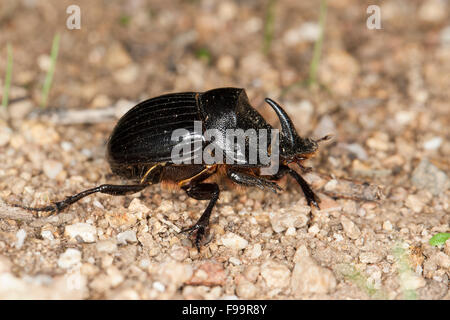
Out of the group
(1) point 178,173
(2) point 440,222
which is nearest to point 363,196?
(2) point 440,222

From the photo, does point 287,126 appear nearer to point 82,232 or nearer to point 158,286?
point 158,286

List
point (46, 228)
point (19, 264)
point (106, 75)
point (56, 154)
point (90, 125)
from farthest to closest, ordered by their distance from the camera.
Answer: point (106, 75), point (90, 125), point (56, 154), point (46, 228), point (19, 264)

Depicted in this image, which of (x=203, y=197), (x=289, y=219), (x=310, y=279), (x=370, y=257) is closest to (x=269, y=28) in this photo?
(x=203, y=197)

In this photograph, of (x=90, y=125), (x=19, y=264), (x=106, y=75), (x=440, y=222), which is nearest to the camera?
(x=19, y=264)

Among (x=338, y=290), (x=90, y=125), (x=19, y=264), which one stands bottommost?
(x=338, y=290)

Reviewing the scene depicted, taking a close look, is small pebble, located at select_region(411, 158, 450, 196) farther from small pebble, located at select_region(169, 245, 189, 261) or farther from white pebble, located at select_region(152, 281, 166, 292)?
white pebble, located at select_region(152, 281, 166, 292)

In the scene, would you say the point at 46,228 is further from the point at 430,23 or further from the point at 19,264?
the point at 430,23
